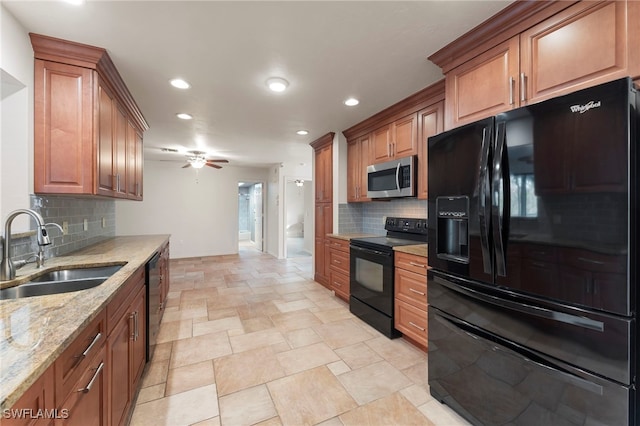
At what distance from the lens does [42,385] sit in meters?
0.76

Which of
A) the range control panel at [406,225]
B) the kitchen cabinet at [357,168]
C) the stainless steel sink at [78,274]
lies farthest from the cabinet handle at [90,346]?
the kitchen cabinet at [357,168]

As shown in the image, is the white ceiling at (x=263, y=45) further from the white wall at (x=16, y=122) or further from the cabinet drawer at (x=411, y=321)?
the cabinet drawer at (x=411, y=321)

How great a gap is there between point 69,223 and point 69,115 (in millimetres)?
1053

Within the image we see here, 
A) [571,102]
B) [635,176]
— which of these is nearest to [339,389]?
[635,176]

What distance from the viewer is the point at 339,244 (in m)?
3.75

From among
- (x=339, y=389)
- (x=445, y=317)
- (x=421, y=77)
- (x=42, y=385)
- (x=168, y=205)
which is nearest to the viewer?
(x=42, y=385)

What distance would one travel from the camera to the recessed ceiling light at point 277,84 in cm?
237

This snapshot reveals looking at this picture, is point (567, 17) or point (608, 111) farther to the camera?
point (567, 17)

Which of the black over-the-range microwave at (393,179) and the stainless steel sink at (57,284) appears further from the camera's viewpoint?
the black over-the-range microwave at (393,179)

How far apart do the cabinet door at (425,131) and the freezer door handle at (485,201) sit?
1.24 m

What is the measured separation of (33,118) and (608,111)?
3.17 m

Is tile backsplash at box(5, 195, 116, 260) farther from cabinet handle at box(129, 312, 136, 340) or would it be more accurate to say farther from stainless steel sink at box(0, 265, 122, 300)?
cabinet handle at box(129, 312, 136, 340)

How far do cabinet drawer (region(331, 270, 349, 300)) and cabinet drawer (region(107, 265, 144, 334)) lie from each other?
7.83 feet

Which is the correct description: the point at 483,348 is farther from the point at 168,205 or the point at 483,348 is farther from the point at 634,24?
the point at 168,205
